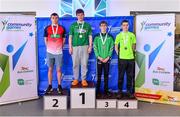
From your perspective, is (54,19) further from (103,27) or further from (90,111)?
(90,111)

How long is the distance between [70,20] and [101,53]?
800 millimetres

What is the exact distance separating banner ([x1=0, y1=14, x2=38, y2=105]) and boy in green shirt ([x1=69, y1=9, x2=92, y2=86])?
0.65 meters

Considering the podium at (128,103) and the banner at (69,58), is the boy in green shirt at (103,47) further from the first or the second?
the podium at (128,103)

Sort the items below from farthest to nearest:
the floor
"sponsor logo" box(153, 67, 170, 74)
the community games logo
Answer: "sponsor logo" box(153, 67, 170, 74)
the community games logo
the floor

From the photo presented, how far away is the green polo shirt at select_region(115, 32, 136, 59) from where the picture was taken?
412 cm

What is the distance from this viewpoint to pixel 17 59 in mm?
4223

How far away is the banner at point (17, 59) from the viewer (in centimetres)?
410

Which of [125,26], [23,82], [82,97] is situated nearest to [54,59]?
[23,82]

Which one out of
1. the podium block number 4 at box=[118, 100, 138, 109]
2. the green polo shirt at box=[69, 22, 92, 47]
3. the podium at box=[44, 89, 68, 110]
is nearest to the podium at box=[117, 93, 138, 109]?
the podium block number 4 at box=[118, 100, 138, 109]

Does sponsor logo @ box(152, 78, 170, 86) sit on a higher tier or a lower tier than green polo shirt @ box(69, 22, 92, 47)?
lower

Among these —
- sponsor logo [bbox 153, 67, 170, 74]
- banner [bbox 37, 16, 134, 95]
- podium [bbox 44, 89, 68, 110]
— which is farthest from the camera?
banner [bbox 37, 16, 134, 95]

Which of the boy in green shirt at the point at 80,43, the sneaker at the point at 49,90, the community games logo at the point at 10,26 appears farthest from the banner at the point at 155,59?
the community games logo at the point at 10,26

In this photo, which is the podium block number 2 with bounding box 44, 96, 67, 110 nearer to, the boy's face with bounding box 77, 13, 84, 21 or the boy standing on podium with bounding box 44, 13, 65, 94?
the boy standing on podium with bounding box 44, 13, 65, 94

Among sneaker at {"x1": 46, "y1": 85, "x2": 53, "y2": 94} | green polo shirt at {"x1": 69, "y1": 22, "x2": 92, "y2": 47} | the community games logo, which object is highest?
the community games logo
